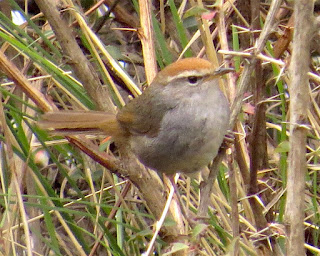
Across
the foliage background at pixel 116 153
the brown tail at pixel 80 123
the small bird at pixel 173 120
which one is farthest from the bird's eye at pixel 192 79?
the brown tail at pixel 80 123

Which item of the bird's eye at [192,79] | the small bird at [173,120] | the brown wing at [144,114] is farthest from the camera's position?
the brown wing at [144,114]

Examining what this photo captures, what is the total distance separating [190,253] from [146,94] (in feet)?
3.91

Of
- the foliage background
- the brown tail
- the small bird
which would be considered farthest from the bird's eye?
the brown tail

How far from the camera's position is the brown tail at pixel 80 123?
2.73 meters

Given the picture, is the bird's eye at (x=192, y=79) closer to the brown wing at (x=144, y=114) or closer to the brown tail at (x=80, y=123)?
the brown wing at (x=144, y=114)

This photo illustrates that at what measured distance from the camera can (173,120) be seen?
287 cm

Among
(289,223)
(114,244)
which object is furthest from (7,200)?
(289,223)

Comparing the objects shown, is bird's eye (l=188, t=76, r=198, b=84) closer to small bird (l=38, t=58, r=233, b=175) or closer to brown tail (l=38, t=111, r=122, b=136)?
small bird (l=38, t=58, r=233, b=175)

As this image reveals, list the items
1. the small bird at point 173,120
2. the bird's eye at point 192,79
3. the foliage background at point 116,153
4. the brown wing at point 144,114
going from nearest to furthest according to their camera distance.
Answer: the foliage background at point 116,153 < the small bird at point 173,120 < the bird's eye at point 192,79 < the brown wing at point 144,114

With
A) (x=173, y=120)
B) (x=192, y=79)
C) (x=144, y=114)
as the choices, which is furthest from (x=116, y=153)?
(x=192, y=79)

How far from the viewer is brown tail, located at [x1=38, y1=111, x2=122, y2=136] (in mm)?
2732

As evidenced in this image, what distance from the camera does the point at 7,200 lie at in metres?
2.92

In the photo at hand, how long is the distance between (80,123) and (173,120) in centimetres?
47

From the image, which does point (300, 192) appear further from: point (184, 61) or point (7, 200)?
point (7, 200)
